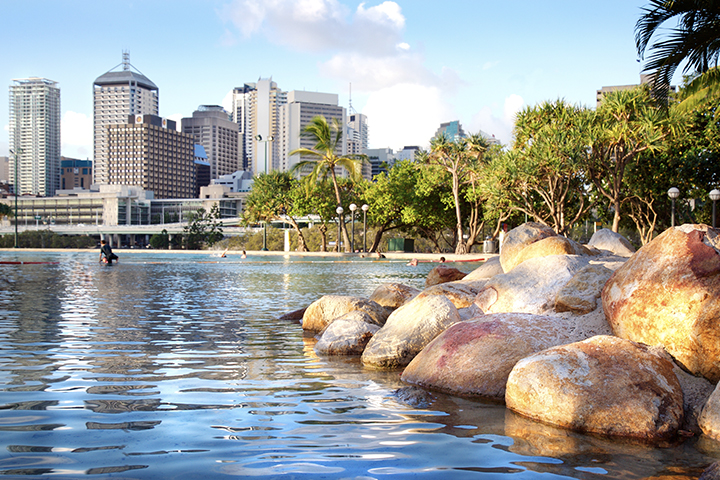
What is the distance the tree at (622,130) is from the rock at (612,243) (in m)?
18.8

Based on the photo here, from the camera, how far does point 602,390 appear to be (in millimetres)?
4199

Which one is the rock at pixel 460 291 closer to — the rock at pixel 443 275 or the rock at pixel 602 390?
the rock at pixel 443 275

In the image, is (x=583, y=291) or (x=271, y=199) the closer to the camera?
(x=583, y=291)

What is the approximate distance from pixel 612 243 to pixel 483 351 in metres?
7.33

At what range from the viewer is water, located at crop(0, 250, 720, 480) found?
3.20 m

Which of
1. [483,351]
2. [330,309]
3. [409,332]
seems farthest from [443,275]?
[483,351]

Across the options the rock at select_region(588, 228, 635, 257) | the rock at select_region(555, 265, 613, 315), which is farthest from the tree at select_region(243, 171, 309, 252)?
the rock at select_region(555, 265, 613, 315)

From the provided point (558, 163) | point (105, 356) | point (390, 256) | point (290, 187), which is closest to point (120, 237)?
point (290, 187)

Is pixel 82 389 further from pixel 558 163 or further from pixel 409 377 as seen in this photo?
pixel 558 163

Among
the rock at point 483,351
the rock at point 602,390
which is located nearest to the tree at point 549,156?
the rock at point 483,351

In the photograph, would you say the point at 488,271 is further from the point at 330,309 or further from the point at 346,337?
the point at 346,337

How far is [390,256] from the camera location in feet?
131

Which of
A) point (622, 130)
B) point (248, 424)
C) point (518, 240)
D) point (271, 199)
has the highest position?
point (622, 130)

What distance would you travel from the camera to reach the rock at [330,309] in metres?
8.42
